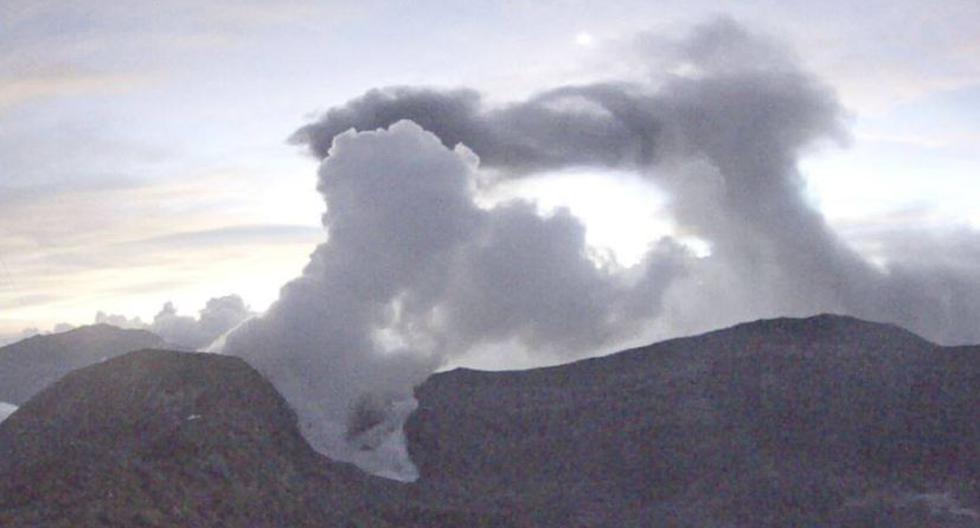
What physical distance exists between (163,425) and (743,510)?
93342 millimetres

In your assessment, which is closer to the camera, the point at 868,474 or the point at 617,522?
the point at 617,522

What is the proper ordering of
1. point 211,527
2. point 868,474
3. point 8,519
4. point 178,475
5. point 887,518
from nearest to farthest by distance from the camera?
point 8,519
point 211,527
point 178,475
point 887,518
point 868,474

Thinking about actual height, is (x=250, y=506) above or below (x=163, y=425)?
below

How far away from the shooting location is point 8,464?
18050cm

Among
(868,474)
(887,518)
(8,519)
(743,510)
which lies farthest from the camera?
(868,474)

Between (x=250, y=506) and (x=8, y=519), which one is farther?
(x=250, y=506)

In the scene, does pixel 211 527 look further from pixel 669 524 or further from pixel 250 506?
pixel 669 524

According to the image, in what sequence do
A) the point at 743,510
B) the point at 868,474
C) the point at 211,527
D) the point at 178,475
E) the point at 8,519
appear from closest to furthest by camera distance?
the point at 8,519
the point at 211,527
the point at 178,475
the point at 743,510
the point at 868,474

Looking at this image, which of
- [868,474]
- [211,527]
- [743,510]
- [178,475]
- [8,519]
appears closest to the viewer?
[8,519]

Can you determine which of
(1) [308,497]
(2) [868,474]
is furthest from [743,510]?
(1) [308,497]

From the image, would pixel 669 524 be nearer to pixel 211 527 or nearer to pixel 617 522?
pixel 617 522

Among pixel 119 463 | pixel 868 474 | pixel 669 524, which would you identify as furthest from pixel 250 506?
pixel 868 474

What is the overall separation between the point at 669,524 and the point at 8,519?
101 metres

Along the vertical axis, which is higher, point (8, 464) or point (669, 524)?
point (8, 464)
